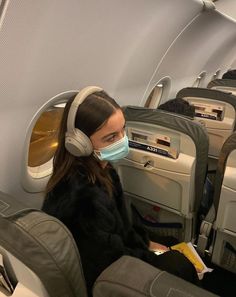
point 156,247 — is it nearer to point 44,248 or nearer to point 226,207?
point 226,207

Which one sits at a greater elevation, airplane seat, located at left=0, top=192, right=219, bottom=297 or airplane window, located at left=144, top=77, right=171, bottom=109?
airplane window, located at left=144, top=77, right=171, bottom=109

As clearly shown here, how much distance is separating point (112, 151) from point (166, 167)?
55 centimetres

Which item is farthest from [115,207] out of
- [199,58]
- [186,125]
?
[199,58]

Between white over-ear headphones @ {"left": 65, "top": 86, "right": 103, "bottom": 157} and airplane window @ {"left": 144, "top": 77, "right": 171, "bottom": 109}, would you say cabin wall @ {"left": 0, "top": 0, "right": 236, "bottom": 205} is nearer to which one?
white over-ear headphones @ {"left": 65, "top": 86, "right": 103, "bottom": 157}

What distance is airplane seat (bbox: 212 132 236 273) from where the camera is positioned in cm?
196

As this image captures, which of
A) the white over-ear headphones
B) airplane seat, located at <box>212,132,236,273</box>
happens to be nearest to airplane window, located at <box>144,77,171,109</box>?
airplane seat, located at <box>212,132,236,273</box>

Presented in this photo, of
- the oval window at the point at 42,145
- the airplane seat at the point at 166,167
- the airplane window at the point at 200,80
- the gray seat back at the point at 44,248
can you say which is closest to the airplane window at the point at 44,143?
the oval window at the point at 42,145

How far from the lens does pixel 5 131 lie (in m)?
1.89

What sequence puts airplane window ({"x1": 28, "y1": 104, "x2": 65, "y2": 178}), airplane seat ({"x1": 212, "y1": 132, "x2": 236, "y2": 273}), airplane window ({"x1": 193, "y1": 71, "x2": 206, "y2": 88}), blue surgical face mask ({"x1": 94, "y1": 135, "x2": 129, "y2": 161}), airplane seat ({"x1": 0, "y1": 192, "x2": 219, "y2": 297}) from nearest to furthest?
airplane seat ({"x1": 0, "y1": 192, "x2": 219, "y2": 297}) < blue surgical face mask ({"x1": 94, "y1": 135, "x2": 129, "y2": 161}) < airplane seat ({"x1": 212, "y1": 132, "x2": 236, "y2": 273}) < airplane window ({"x1": 28, "y1": 104, "x2": 65, "y2": 178}) < airplane window ({"x1": 193, "y1": 71, "x2": 206, "y2": 88})

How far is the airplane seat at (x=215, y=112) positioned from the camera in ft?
10.5

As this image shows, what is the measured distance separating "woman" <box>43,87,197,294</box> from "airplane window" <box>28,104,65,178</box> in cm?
83

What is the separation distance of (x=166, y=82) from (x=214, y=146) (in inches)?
58.2

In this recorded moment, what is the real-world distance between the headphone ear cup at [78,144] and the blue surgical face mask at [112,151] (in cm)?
8

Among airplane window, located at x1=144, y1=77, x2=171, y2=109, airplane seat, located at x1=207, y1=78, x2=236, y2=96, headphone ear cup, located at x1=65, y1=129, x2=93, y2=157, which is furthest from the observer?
airplane window, located at x1=144, y1=77, x2=171, y2=109
